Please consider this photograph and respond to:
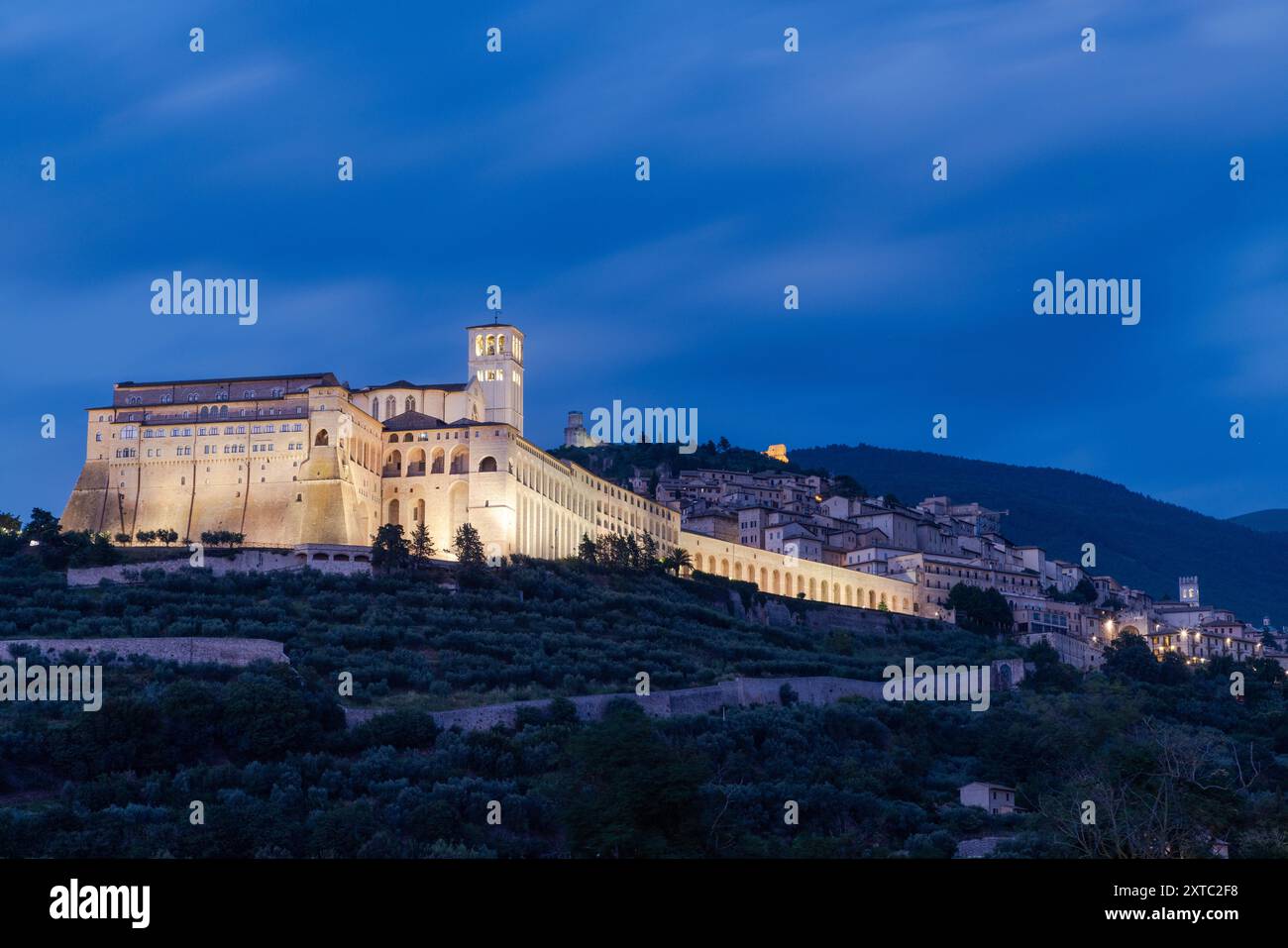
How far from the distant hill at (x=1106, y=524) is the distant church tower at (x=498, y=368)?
238 feet

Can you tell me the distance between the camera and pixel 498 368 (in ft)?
263

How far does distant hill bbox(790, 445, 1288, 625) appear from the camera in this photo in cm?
14975

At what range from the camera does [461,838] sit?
35719mm

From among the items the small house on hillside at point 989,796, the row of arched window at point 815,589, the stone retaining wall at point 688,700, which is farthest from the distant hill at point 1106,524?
the small house on hillside at point 989,796

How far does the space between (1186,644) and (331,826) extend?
64.6 metres

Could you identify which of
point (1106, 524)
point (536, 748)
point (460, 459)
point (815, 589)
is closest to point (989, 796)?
point (536, 748)

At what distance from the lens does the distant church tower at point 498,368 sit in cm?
7969

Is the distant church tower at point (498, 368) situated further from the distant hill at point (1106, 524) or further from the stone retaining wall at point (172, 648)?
the distant hill at point (1106, 524)

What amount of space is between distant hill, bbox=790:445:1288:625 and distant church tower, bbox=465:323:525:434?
72.5m

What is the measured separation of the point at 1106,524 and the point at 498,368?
95663 millimetres

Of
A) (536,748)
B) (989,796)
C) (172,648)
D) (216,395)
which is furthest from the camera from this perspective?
(216,395)

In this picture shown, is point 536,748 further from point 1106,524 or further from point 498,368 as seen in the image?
point 1106,524

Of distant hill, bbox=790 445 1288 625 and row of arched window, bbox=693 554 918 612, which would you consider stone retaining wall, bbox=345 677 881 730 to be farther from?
distant hill, bbox=790 445 1288 625
